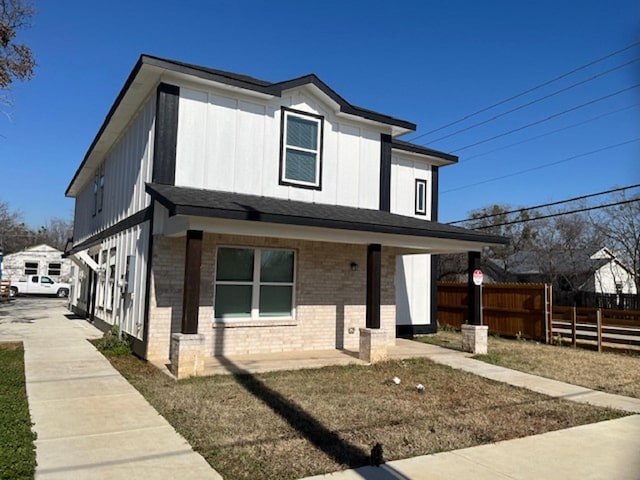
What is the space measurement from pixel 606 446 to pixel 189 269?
21.3ft

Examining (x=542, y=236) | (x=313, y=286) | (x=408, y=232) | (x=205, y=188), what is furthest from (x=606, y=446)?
(x=542, y=236)

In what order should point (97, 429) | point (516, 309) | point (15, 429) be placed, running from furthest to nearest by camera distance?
1. point (516, 309)
2. point (97, 429)
3. point (15, 429)

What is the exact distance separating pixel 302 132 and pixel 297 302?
4080mm

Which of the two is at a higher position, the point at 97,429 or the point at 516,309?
the point at 516,309

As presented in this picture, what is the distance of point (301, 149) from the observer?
11789 mm

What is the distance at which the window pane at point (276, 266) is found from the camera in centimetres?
1117

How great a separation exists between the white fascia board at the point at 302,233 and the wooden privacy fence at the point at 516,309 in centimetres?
425

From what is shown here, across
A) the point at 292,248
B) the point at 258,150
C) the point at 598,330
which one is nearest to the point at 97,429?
the point at 292,248

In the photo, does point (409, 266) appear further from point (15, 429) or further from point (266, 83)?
point (15, 429)

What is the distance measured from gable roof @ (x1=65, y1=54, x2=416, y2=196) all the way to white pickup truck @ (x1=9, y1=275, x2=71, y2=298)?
27.3 meters

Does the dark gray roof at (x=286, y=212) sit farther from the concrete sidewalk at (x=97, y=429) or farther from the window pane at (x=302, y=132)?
the concrete sidewalk at (x=97, y=429)

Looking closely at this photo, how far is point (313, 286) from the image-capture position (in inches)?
464

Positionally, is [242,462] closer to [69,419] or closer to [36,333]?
[69,419]

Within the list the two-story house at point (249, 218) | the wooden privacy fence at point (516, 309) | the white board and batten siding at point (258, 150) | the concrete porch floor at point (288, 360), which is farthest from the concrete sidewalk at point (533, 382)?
the wooden privacy fence at point (516, 309)
